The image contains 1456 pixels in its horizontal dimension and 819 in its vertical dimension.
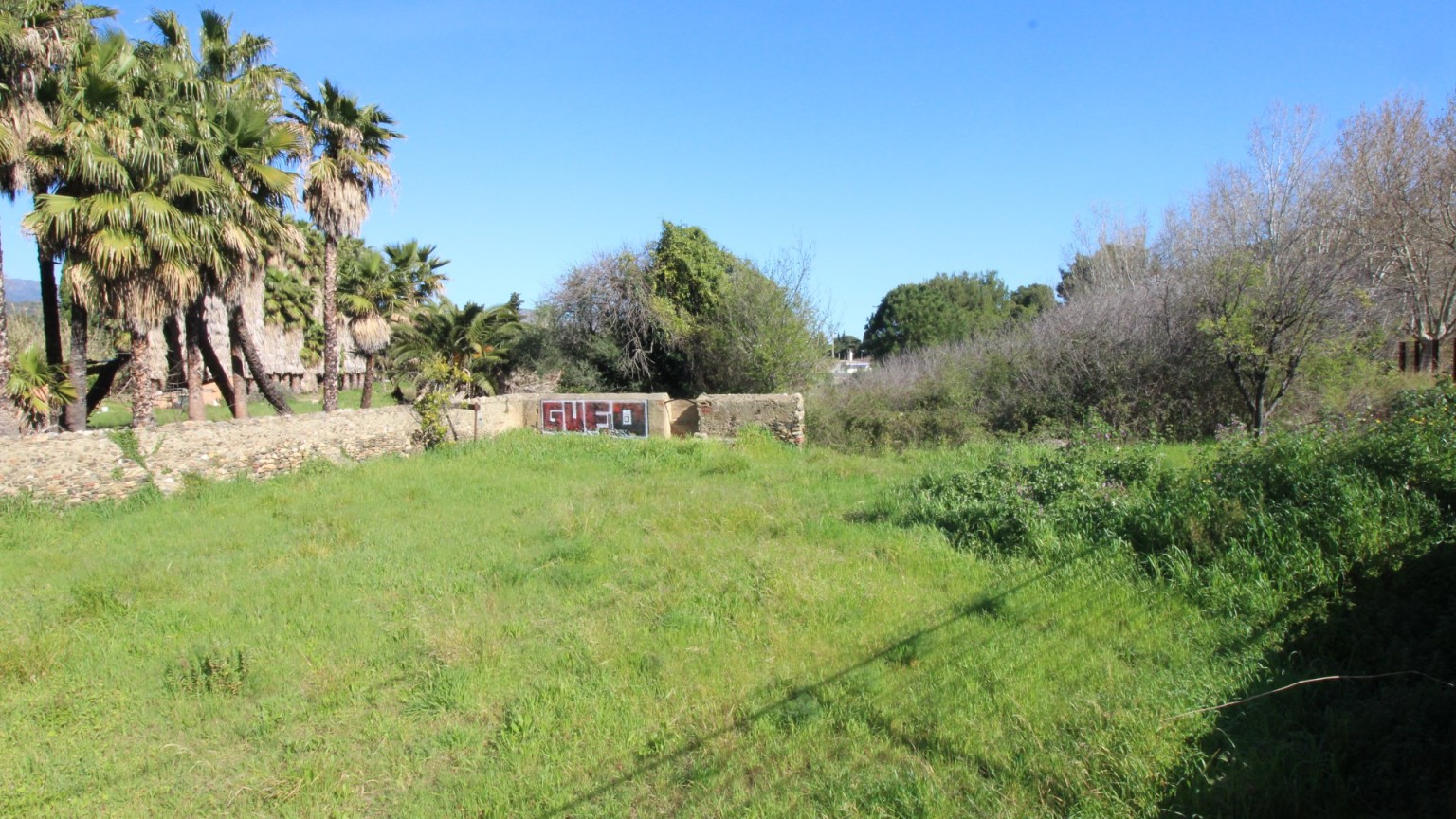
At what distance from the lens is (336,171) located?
727 inches

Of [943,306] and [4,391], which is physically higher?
[943,306]

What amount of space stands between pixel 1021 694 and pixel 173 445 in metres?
13.1

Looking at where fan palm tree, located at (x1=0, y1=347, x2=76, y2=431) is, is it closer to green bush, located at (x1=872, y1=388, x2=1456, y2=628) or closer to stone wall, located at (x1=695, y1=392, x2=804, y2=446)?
stone wall, located at (x1=695, y1=392, x2=804, y2=446)

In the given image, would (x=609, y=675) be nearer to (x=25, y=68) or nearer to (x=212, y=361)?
(x=25, y=68)

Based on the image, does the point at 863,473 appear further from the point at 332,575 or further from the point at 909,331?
the point at 909,331

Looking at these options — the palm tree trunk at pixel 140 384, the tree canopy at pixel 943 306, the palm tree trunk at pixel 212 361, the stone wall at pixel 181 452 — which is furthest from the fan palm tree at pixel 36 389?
the tree canopy at pixel 943 306

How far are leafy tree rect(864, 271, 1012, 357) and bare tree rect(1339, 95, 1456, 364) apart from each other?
21519 millimetres

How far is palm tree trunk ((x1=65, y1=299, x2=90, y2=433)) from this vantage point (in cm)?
1359

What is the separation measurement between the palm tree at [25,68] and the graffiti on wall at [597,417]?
31.4ft

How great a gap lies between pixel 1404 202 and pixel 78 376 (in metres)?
28.0

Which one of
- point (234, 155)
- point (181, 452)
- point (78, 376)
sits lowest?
point (181, 452)

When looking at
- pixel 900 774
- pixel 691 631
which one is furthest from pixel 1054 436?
pixel 900 774

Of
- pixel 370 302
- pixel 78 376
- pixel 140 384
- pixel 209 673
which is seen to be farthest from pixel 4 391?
pixel 370 302

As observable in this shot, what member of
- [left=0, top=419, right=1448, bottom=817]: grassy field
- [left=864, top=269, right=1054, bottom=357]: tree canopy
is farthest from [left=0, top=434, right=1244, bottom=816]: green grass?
[left=864, top=269, right=1054, bottom=357]: tree canopy
